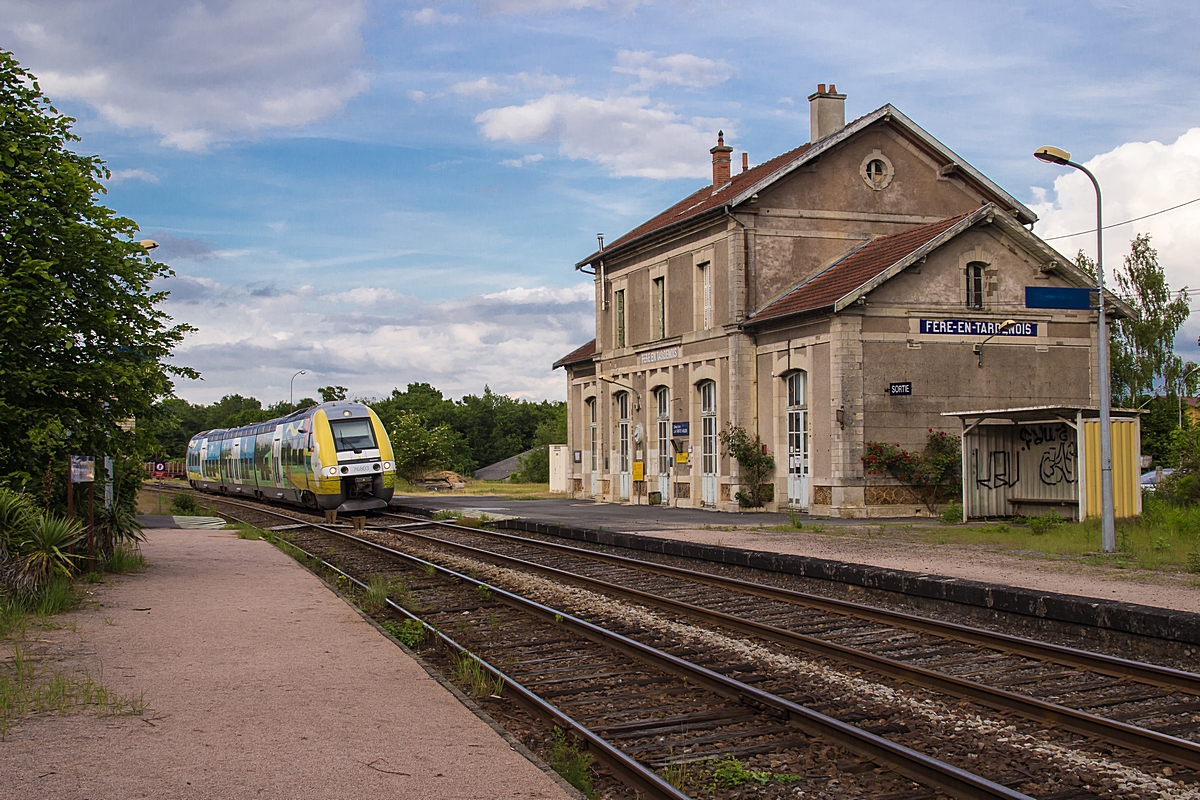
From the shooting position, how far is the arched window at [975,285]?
25.0m

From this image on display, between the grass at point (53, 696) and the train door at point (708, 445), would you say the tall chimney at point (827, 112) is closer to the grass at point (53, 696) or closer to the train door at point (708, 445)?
the train door at point (708, 445)

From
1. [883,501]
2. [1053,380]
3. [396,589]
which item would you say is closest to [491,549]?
[396,589]

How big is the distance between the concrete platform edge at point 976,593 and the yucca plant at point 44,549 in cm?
889

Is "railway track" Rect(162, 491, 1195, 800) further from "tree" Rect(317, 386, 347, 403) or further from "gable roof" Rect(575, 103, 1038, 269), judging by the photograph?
"tree" Rect(317, 386, 347, 403)

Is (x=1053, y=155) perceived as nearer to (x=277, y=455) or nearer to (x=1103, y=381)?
(x=1103, y=381)

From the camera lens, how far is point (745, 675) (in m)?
8.38

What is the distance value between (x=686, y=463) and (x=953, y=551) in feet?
46.5

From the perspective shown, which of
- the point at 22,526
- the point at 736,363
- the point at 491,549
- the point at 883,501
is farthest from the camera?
the point at 736,363

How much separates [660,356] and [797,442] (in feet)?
22.1

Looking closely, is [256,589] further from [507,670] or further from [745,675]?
[745,675]

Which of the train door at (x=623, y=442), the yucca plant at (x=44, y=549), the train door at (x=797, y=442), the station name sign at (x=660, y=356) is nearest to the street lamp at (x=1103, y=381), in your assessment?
the train door at (x=797, y=442)

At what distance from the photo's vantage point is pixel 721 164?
3297 cm

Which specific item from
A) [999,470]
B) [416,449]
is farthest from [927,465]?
[416,449]

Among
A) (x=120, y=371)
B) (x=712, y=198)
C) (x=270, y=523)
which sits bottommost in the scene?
(x=270, y=523)
